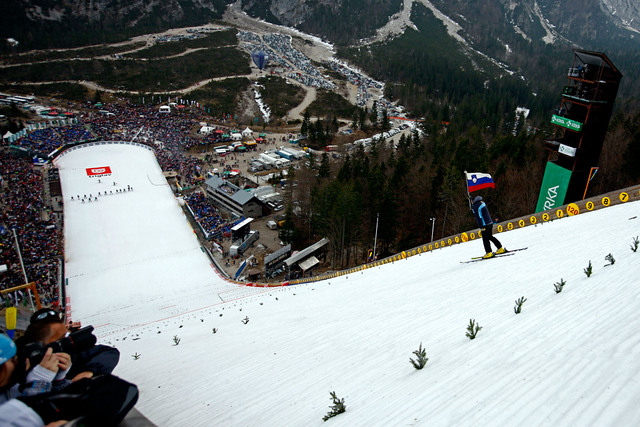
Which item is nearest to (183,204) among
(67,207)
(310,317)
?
(67,207)

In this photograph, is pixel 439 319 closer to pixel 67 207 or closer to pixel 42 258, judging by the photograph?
pixel 42 258

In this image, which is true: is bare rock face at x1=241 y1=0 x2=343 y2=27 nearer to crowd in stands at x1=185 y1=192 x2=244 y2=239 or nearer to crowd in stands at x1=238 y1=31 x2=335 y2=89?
crowd in stands at x1=238 y1=31 x2=335 y2=89

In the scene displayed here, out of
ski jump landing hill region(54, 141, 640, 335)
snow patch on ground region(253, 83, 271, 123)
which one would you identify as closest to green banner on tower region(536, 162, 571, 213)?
ski jump landing hill region(54, 141, 640, 335)

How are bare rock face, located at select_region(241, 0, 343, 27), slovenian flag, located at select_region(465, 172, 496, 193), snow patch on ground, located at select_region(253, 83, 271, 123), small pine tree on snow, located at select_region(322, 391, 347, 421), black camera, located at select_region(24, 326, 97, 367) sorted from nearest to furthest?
black camera, located at select_region(24, 326, 97, 367) → small pine tree on snow, located at select_region(322, 391, 347, 421) → slovenian flag, located at select_region(465, 172, 496, 193) → snow patch on ground, located at select_region(253, 83, 271, 123) → bare rock face, located at select_region(241, 0, 343, 27)

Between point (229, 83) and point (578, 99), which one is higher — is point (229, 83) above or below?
below

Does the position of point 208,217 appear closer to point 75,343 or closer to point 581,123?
point 581,123
